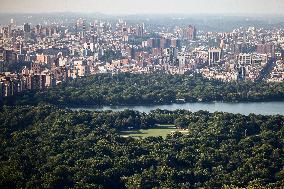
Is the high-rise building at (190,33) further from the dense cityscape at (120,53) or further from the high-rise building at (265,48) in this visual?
the high-rise building at (265,48)

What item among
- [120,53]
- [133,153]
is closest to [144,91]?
[133,153]

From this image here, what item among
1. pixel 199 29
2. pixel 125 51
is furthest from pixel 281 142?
pixel 199 29

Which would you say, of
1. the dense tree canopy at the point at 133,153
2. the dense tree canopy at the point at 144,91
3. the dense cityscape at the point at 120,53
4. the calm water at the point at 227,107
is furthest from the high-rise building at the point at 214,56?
the dense tree canopy at the point at 133,153

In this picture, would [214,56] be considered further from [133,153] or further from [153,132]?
[133,153]

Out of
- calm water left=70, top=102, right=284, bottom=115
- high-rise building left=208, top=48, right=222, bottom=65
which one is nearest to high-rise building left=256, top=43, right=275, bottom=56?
high-rise building left=208, top=48, right=222, bottom=65

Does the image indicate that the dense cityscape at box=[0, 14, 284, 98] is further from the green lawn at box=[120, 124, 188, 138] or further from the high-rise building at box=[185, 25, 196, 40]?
the green lawn at box=[120, 124, 188, 138]

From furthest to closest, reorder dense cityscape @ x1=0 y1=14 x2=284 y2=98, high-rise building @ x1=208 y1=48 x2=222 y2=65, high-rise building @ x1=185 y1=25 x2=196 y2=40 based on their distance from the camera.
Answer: high-rise building @ x1=185 y1=25 x2=196 y2=40 < high-rise building @ x1=208 y1=48 x2=222 y2=65 < dense cityscape @ x1=0 y1=14 x2=284 y2=98
